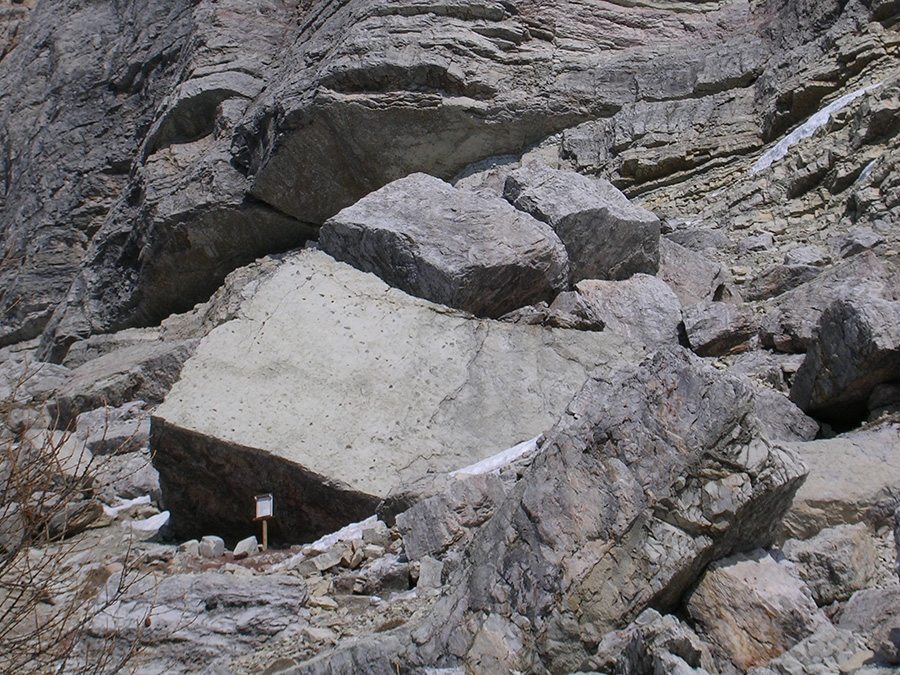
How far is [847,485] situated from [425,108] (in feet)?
21.7

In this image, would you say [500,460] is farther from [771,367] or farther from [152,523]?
[152,523]

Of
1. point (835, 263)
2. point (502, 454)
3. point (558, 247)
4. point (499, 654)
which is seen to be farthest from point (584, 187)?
point (499, 654)

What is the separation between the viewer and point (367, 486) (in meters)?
4.70

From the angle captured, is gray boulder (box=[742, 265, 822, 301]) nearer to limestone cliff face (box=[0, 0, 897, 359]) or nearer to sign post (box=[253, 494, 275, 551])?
limestone cliff face (box=[0, 0, 897, 359])

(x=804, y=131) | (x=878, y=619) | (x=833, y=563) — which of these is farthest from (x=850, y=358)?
(x=804, y=131)

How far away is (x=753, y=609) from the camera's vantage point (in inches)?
110

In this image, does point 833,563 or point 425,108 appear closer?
point 833,563

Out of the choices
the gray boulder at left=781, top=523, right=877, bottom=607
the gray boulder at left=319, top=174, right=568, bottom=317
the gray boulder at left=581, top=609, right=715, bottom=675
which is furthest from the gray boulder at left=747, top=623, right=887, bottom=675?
the gray boulder at left=319, top=174, right=568, bottom=317

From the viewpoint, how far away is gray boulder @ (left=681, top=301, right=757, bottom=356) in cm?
590

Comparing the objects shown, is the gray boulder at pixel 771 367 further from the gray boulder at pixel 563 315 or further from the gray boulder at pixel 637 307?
the gray boulder at pixel 563 315

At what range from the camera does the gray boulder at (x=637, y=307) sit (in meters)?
6.27

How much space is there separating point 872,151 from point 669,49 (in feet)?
11.0

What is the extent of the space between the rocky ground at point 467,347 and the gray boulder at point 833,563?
0.04 ft

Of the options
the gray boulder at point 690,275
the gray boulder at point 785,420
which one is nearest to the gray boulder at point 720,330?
the gray boulder at point 690,275
